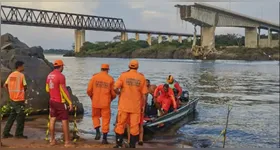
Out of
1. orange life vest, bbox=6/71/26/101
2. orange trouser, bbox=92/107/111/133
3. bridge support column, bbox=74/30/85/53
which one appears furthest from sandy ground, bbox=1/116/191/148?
bridge support column, bbox=74/30/85/53

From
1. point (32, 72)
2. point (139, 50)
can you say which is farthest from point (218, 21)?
point (32, 72)

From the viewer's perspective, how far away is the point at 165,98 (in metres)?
12.7

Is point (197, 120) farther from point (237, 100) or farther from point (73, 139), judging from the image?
point (237, 100)

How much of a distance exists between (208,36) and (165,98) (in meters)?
83.6

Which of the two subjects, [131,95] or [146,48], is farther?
[146,48]

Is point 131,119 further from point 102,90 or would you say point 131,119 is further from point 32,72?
point 32,72

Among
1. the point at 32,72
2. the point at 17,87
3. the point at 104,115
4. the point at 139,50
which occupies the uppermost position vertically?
the point at 139,50

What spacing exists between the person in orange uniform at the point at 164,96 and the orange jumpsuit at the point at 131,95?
4.17m

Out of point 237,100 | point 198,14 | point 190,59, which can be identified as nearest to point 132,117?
point 237,100

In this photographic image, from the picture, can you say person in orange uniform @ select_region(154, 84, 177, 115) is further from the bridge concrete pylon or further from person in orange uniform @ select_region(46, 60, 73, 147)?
the bridge concrete pylon

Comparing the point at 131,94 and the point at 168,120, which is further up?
the point at 131,94

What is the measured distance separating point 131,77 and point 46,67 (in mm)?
7683

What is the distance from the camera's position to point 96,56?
11806cm

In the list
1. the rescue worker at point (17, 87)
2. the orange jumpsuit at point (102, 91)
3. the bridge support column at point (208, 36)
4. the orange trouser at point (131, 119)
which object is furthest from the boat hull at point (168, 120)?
the bridge support column at point (208, 36)
